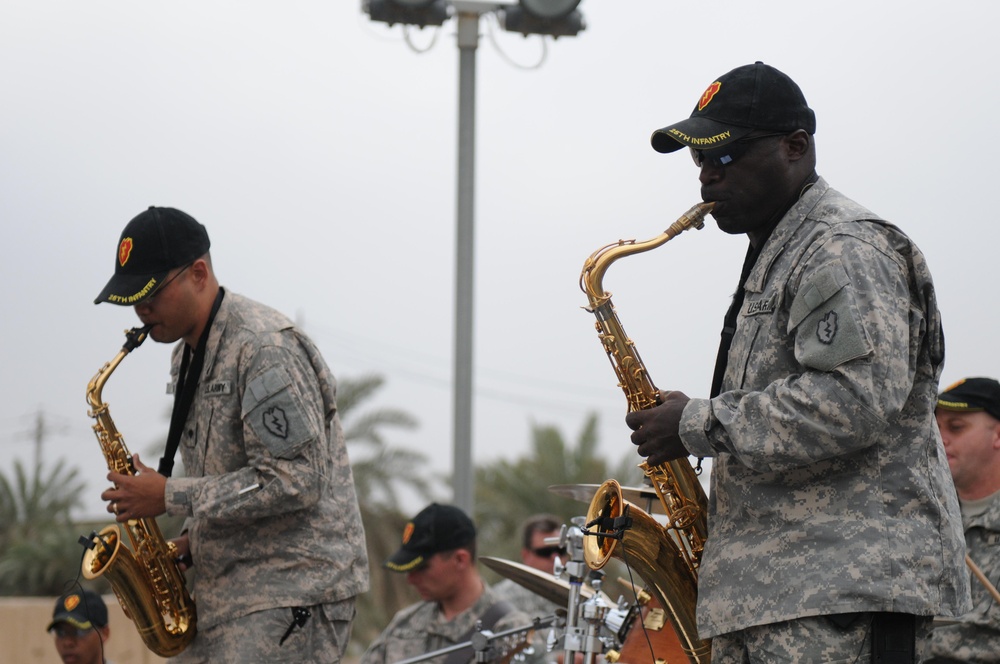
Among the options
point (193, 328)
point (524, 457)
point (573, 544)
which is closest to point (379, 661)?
point (573, 544)

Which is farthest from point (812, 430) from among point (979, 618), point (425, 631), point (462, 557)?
point (425, 631)

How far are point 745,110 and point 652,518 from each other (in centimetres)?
136

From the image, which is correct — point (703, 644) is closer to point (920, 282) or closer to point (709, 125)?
point (920, 282)

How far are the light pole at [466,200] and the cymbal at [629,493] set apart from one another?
126 inches

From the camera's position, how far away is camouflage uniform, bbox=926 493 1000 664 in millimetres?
5645

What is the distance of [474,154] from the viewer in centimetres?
859

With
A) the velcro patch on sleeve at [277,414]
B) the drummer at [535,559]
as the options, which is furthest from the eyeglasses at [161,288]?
the drummer at [535,559]

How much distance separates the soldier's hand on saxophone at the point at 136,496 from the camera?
17.1 feet

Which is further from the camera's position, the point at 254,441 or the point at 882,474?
the point at 254,441

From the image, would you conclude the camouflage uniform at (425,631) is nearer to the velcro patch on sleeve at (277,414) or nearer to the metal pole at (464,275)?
the metal pole at (464,275)

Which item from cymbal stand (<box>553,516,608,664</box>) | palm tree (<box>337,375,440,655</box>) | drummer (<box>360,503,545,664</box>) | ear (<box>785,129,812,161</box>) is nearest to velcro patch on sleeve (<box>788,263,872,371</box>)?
ear (<box>785,129,812,161</box>)

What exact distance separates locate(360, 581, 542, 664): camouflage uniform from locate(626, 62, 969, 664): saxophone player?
12.4 ft

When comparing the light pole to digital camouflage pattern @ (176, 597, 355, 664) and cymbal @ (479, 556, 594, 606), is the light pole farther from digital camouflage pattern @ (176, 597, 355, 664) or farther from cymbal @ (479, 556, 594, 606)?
digital camouflage pattern @ (176, 597, 355, 664)

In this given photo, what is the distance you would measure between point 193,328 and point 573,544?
193 cm
